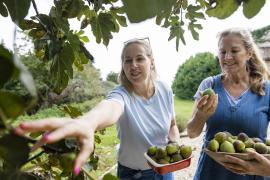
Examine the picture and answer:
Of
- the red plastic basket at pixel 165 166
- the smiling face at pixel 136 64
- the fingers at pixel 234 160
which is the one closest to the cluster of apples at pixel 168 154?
the red plastic basket at pixel 165 166

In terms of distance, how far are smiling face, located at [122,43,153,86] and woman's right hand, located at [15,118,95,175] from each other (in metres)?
2.00

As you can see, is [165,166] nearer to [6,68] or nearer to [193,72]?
[6,68]

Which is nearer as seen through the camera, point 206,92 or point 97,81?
point 206,92

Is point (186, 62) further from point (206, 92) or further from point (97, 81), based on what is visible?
point (206, 92)

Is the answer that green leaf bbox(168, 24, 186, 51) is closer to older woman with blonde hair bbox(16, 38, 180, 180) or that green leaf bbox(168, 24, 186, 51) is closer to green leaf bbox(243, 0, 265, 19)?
older woman with blonde hair bbox(16, 38, 180, 180)

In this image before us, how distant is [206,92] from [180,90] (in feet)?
62.3

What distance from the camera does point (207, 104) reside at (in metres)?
2.38

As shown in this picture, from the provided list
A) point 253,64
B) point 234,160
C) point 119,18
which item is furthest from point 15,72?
point 253,64

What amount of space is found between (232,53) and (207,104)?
456mm

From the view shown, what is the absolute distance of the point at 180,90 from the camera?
21.4 meters

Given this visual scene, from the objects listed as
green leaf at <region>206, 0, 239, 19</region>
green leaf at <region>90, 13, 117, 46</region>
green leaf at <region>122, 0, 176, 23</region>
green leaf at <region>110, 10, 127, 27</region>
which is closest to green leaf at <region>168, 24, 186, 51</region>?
green leaf at <region>110, 10, 127, 27</region>

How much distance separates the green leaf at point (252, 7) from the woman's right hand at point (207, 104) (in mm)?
1700

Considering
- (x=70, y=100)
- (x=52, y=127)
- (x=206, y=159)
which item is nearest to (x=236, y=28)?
(x=206, y=159)

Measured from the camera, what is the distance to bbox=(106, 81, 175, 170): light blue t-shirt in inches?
102
